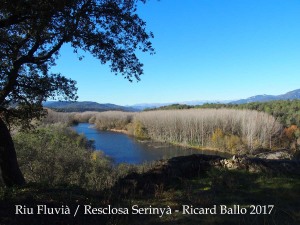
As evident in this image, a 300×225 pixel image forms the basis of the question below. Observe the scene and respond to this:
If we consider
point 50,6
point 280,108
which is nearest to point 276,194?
point 50,6

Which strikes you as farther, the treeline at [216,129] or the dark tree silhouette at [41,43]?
the treeline at [216,129]

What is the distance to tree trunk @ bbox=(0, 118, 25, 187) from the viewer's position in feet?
26.5

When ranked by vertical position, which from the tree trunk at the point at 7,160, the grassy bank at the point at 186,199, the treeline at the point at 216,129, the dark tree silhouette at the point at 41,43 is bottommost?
the treeline at the point at 216,129

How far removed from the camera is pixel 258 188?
7648 mm

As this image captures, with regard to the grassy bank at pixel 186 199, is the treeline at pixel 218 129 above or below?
below

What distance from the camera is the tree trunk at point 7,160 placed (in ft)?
26.5

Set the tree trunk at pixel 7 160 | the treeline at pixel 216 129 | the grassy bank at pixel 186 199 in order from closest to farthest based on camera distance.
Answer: the grassy bank at pixel 186 199
the tree trunk at pixel 7 160
the treeline at pixel 216 129

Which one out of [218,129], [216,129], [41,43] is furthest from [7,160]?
[216,129]

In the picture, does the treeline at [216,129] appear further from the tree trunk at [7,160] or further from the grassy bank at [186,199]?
the tree trunk at [7,160]

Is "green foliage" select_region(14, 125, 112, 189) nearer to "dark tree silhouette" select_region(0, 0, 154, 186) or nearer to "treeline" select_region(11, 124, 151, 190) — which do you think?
"treeline" select_region(11, 124, 151, 190)

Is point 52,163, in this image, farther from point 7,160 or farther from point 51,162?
point 7,160

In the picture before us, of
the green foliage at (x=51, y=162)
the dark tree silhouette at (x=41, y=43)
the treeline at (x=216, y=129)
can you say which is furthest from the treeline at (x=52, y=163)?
the treeline at (x=216, y=129)

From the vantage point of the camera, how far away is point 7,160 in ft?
26.9

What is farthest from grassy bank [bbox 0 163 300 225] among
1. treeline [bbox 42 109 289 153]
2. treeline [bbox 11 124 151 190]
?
treeline [bbox 42 109 289 153]
